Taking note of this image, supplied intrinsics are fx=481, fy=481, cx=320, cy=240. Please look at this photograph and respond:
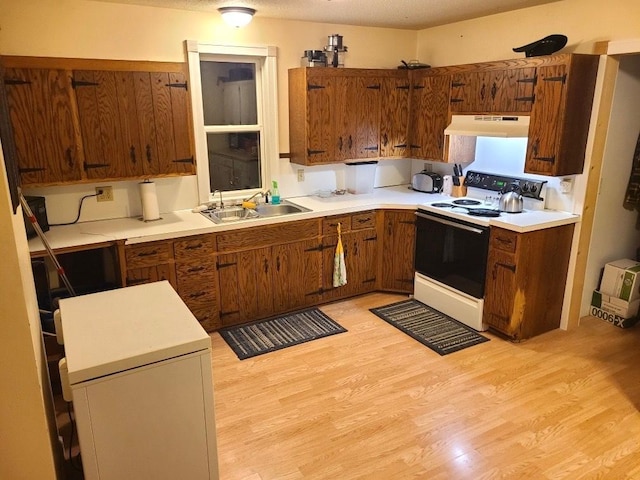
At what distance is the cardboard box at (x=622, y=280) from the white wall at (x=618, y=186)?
73 millimetres

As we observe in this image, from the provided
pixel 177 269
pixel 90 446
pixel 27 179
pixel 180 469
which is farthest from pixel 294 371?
pixel 27 179

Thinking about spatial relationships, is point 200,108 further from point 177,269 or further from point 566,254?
point 566,254

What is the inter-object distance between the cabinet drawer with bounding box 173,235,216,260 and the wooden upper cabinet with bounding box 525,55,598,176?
7.89 feet

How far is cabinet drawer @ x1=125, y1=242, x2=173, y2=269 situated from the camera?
324 centimetres

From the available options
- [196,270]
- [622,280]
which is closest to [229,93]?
[196,270]

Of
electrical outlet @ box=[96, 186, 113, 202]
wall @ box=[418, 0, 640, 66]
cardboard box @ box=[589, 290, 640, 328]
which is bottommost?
cardboard box @ box=[589, 290, 640, 328]

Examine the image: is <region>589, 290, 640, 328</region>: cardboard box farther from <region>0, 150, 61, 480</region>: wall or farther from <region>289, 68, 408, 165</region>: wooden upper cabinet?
<region>0, 150, 61, 480</region>: wall

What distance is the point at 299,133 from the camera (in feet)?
13.5

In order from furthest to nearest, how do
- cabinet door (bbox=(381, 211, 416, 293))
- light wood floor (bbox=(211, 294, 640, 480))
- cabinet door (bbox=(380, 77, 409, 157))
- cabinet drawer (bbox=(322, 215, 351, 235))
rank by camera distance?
cabinet door (bbox=(380, 77, 409, 157)), cabinet door (bbox=(381, 211, 416, 293)), cabinet drawer (bbox=(322, 215, 351, 235)), light wood floor (bbox=(211, 294, 640, 480))

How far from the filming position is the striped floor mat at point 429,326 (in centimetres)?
351

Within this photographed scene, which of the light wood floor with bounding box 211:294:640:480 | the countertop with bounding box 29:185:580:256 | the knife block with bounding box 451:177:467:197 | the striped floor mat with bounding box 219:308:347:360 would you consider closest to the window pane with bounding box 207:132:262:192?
the countertop with bounding box 29:185:580:256

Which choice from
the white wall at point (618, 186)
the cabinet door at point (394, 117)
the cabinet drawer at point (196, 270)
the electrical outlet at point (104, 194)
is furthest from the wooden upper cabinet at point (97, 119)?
the white wall at point (618, 186)

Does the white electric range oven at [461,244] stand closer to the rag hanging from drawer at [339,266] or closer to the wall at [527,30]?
the rag hanging from drawer at [339,266]

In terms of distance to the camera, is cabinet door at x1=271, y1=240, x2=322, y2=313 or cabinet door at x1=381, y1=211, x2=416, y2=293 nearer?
cabinet door at x1=271, y1=240, x2=322, y2=313
